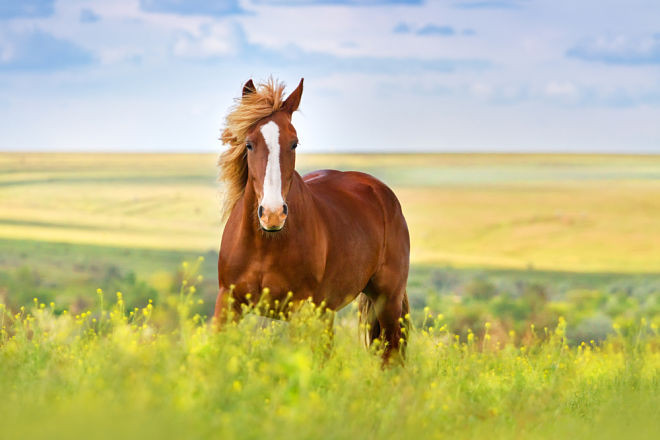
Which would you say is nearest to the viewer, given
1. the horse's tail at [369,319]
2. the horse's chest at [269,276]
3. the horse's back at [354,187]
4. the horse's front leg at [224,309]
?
the horse's front leg at [224,309]

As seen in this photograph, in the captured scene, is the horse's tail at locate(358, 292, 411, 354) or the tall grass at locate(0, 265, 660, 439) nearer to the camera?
the tall grass at locate(0, 265, 660, 439)

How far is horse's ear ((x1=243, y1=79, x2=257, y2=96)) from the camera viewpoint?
7.41m

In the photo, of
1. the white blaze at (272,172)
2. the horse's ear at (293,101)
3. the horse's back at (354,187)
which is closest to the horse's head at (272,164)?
the white blaze at (272,172)

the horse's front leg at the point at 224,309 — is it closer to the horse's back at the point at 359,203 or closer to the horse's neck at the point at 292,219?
the horse's neck at the point at 292,219

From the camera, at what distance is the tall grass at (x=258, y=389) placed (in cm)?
475

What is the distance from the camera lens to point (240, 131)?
7172 mm

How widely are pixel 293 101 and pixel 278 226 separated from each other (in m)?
1.42

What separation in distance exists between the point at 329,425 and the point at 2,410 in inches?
75.8

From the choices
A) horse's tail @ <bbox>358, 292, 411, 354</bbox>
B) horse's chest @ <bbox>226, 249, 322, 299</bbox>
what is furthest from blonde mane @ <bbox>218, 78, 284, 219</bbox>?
horse's tail @ <bbox>358, 292, 411, 354</bbox>

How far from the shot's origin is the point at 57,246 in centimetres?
9312

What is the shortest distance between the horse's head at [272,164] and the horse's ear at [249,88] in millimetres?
Answer: 418

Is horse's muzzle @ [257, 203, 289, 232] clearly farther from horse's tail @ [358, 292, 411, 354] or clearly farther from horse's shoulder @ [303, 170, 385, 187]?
horse's tail @ [358, 292, 411, 354]

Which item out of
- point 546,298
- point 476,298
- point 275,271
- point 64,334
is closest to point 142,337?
point 64,334

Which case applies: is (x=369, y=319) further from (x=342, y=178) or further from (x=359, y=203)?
(x=342, y=178)
